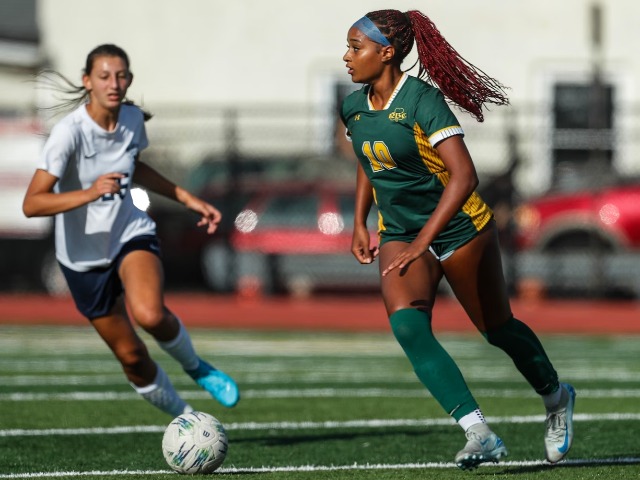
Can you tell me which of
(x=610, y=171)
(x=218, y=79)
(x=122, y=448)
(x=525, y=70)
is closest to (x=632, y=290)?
(x=610, y=171)

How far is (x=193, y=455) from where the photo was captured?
6.35 metres

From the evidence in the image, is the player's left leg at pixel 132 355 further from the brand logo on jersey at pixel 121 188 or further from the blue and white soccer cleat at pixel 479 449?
the blue and white soccer cleat at pixel 479 449

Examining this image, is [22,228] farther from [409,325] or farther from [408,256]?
[408,256]

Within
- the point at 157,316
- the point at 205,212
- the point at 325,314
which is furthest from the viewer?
the point at 325,314

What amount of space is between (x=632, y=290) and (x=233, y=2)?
10.4m

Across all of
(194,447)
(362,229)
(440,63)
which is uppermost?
(440,63)

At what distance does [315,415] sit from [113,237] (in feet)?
7.20

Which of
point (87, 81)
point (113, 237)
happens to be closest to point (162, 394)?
point (113, 237)

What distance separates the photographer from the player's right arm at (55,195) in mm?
Answer: 6754

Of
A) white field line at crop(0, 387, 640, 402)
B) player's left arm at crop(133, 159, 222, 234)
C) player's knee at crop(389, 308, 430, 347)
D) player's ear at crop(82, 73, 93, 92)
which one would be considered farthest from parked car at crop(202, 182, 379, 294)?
player's knee at crop(389, 308, 430, 347)

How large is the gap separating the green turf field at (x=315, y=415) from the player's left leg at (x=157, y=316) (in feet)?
1.17

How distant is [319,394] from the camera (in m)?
10.1

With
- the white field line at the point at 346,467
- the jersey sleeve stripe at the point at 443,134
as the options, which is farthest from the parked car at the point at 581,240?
the jersey sleeve stripe at the point at 443,134

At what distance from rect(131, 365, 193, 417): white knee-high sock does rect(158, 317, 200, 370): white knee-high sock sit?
119 millimetres
